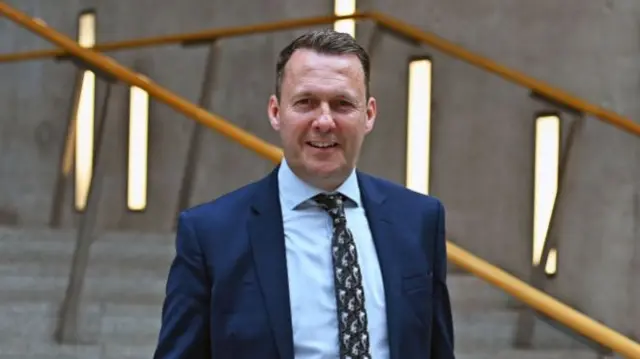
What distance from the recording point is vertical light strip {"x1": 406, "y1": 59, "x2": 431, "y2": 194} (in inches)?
167

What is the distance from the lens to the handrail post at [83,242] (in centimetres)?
312

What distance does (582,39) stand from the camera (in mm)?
4297

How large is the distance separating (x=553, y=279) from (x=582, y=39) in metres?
1.55

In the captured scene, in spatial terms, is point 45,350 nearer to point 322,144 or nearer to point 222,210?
point 222,210

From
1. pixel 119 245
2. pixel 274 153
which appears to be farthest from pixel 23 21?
pixel 274 153

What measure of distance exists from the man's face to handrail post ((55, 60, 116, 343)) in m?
2.11

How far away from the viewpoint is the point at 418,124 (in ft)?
14.1

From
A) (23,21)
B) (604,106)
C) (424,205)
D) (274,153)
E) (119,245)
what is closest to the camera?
(424,205)

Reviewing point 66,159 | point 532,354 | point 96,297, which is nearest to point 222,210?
point 532,354

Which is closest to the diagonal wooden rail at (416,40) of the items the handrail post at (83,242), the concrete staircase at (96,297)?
the handrail post at (83,242)

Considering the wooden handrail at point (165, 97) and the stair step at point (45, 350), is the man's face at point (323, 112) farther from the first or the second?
the stair step at point (45, 350)

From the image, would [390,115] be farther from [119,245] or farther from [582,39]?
[119,245]

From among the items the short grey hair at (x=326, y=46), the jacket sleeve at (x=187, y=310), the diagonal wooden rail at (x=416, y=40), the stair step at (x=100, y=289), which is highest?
the diagonal wooden rail at (x=416, y=40)

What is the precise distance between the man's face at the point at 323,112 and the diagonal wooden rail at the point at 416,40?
2.29 m
